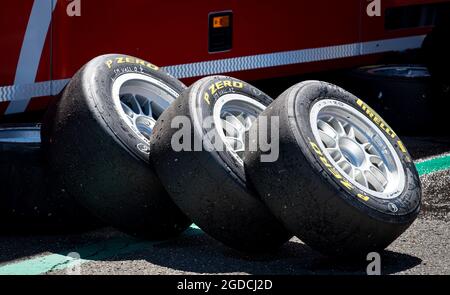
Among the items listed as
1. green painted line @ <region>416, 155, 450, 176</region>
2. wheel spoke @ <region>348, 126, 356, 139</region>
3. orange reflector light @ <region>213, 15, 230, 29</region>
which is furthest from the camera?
orange reflector light @ <region>213, 15, 230, 29</region>

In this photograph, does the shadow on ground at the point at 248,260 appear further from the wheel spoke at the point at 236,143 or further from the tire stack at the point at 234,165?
the wheel spoke at the point at 236,143

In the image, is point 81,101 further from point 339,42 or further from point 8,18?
point 339,42

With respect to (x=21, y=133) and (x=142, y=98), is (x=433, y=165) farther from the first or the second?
(x=21, y=133)

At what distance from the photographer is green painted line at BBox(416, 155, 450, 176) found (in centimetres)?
703

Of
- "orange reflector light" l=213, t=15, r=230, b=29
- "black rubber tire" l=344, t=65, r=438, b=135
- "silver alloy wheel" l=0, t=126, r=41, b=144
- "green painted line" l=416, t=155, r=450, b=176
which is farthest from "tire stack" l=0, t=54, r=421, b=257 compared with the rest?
"black rubber tire" l=344, t=65, r=438, b=135

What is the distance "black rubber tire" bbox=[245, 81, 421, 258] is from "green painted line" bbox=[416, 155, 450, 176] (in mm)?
1932

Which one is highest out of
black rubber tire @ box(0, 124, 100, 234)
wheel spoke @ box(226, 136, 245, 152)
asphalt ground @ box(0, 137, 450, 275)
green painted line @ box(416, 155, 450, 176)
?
wheel spoke @ box(226, 136, 245, 152)

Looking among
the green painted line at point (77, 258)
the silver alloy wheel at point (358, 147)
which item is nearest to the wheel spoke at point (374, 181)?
the silver alloy wheel at point (358, 147)

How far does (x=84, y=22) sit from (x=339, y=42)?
244cm

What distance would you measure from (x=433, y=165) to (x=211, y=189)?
8.45 feet

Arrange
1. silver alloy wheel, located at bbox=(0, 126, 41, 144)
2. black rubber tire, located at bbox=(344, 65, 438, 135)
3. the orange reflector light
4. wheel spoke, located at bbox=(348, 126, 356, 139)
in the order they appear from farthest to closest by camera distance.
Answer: black rubber tire, located at bbox=(344, 65, 438, 135)
the orange reflector light
silver alloy wheel, located at bbox=(0, 126, 41, 144)
wheel spoke, located at bbox=(348, 126, 356, 139)

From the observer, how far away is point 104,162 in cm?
516

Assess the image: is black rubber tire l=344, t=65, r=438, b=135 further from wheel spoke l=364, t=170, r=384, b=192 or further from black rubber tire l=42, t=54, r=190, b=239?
black rubber tire l=42, t=54, r=190, b=239

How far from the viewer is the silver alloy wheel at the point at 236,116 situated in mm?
5410
